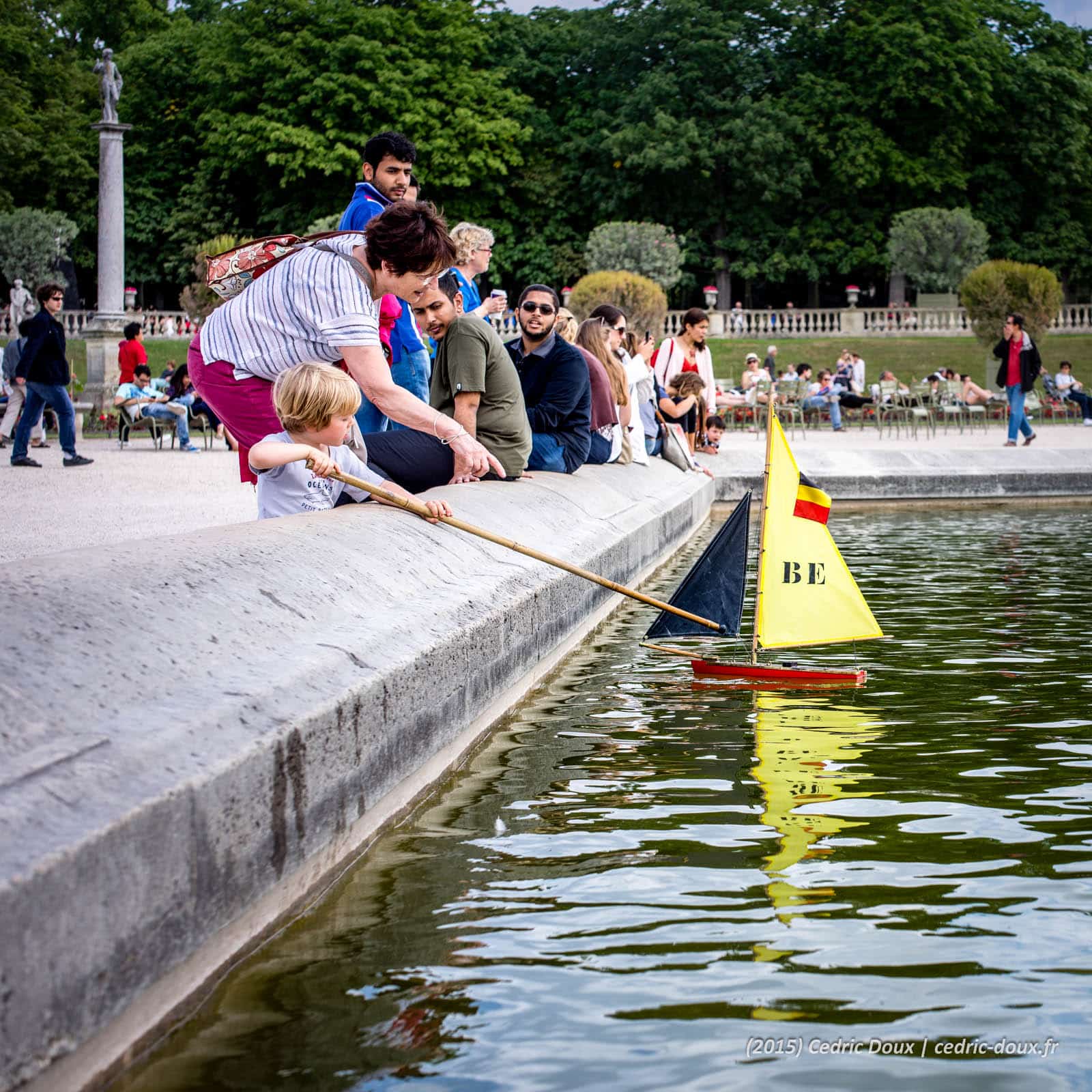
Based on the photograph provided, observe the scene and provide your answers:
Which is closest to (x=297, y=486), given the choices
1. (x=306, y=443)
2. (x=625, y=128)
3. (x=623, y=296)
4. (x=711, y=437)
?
(x=306, y=443)

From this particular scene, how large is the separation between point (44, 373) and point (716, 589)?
10218 millimetres

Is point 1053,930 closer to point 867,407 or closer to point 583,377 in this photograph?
point 583,377

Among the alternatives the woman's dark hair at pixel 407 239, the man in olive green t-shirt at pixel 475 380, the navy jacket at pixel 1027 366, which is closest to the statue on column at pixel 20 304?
the navy jacket at pixel 1027 366

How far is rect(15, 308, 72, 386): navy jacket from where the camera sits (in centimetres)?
1536

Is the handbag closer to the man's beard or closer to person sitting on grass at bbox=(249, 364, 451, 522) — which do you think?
person sitting on grass at bbox=(249, 364, 451, 522)

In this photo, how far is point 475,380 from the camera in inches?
294

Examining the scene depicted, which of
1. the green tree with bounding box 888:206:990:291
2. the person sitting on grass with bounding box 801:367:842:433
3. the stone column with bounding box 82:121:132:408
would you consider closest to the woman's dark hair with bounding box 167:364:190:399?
the stone column with bounding box 82:121:132:408

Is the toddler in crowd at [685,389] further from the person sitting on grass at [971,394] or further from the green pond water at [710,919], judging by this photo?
the person sitting on grass at [971,394]

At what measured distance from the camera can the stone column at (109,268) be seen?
1292 inches

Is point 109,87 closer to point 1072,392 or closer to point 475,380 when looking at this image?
point 1072,392

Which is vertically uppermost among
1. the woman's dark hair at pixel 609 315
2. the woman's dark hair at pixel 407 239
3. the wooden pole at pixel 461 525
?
the woman's dark hair at pixel 609 315

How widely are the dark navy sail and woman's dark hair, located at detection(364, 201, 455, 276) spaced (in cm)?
195

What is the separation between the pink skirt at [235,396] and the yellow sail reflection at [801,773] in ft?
6.65

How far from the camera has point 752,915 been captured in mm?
3471
